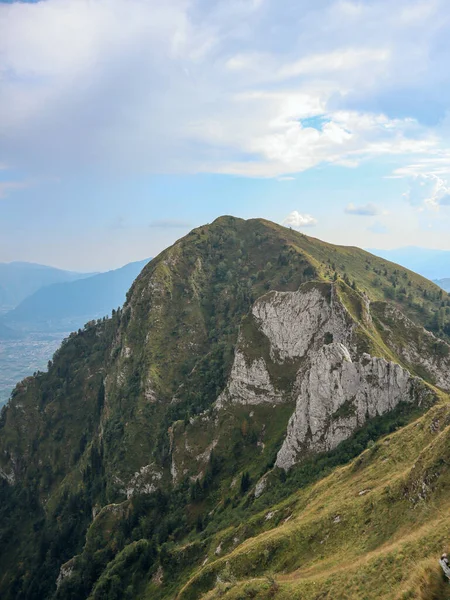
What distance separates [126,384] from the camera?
165625 mm

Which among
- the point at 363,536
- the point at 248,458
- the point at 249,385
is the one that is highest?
the point at 249,385

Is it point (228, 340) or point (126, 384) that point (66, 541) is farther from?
point (228, 340)

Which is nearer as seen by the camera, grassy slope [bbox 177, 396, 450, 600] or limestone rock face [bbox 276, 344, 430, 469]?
grassy slope [bbox 177, 396, 450, 600]

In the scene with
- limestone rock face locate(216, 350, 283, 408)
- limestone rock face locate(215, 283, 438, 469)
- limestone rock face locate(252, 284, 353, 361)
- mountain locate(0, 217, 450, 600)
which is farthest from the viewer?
limestone rock face locate(216, 350, 283, 408)

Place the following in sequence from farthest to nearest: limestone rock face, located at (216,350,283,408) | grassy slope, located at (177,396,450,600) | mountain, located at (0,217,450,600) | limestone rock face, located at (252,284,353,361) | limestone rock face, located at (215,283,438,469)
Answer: limestone rock face, located at (216,350,283,408) < limestone rock face, located at (252,284,353,361) < limestone rock face, located at (215,283,438,469) < mountain, located at (0,217,450,600) < grassy slope, located at (177,396,450,600)

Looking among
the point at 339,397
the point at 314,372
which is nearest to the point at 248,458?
the point at 314,372

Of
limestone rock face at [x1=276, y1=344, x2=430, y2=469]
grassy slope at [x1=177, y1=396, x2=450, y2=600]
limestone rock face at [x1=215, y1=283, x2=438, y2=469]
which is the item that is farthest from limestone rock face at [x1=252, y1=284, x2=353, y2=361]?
grassy slope at [x1=177, y1=396, x2=450, y2=600]

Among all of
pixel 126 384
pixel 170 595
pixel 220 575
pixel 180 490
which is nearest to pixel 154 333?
pixel 126 384

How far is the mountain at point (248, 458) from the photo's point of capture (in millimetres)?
43094

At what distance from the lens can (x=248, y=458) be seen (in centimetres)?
10288

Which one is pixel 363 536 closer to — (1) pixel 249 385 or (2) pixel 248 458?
(2) pixel 248 458

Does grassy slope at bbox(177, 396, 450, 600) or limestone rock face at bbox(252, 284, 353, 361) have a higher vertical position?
limestone rock face at bbox(252, 284, 353, 361)

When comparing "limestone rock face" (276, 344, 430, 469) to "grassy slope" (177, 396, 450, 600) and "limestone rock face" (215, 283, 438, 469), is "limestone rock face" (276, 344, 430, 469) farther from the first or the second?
"grassy slope" (177, 396, 450, 600)

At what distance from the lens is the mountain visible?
43.1 meters
